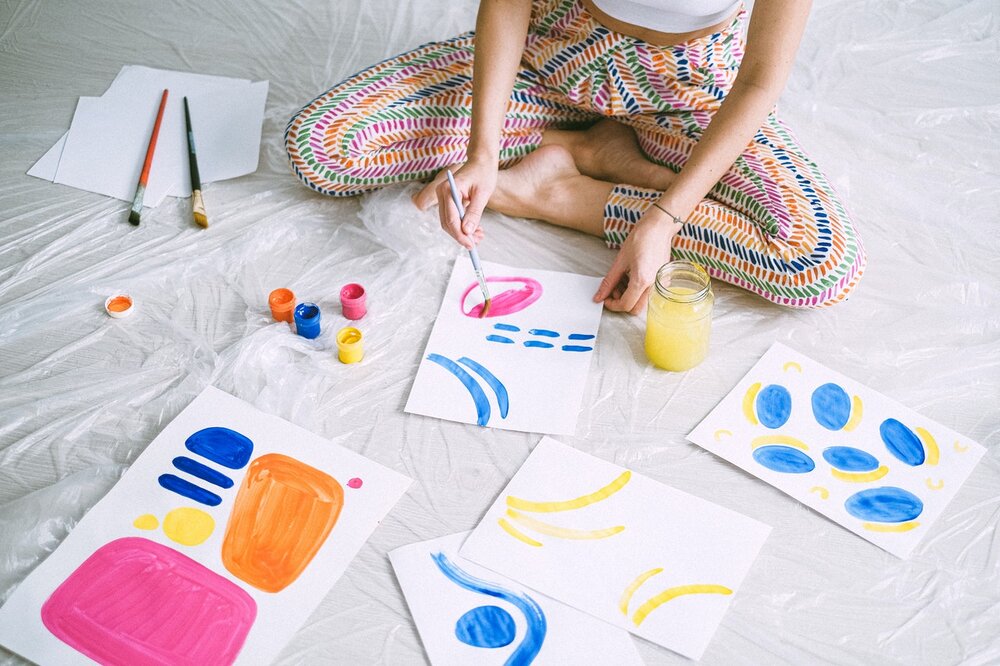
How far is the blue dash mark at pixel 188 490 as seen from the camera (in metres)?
1.14

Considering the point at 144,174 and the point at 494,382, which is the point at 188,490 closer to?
the point at 494,382

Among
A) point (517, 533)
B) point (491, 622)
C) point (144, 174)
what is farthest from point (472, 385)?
point (144, 174)

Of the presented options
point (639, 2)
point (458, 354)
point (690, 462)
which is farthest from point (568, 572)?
point (639, 2)

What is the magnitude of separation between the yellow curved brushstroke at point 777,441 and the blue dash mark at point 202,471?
70cm

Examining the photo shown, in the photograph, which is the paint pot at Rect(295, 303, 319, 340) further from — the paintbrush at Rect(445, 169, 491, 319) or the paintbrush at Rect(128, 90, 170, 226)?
the paintbrush at Rect(128, 90, 170, 226)

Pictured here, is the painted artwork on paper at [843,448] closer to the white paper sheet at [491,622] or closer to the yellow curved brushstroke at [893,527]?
the yellow curved brushstroke at [893,527]

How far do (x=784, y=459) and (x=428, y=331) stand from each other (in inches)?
21.7

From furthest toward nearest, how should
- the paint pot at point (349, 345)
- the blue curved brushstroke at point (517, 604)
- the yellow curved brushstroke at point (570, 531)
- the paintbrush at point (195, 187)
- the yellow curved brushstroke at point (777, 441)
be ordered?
1. the paintbrush at point (195, 187)
2. the paint pot at point (349, 345)
3. the yellow curved brushstroke at point (777, 441)
4. the yellow curved brushstroke at point (570, 531)
5. the blue curved brushstroke at point (517, 604)

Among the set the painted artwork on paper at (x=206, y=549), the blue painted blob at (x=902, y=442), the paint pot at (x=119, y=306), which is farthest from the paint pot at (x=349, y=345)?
the blue painted blob at (x=902, y=442)

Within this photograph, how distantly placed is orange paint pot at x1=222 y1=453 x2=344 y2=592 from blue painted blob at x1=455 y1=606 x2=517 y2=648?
0.21 m

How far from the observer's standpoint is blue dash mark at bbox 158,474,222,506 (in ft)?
3.73

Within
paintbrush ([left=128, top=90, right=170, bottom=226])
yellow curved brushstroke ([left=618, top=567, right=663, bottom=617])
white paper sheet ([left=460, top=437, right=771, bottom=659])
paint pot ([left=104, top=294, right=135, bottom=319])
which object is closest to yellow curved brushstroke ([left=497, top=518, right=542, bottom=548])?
white paper sheet ([left=460, top=437, right=771, bottom=659])

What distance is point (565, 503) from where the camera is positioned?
1140 millimetres

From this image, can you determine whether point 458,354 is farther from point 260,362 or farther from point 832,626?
point 832,626
